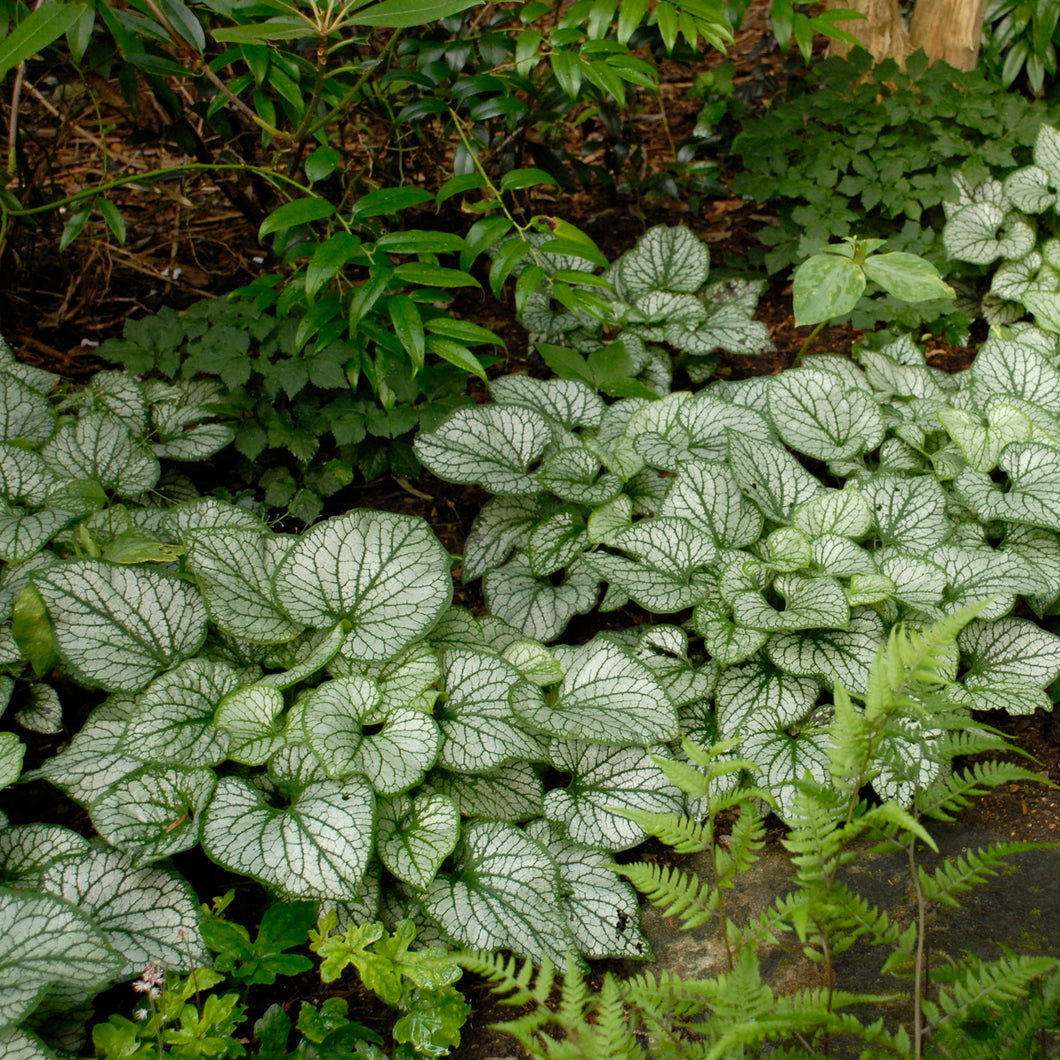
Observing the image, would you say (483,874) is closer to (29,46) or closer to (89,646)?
(89,646)

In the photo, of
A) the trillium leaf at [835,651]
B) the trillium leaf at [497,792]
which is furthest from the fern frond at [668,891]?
the trillium leaf at [835,651]

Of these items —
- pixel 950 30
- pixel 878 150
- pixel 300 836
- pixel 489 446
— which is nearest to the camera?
pixel 300 836

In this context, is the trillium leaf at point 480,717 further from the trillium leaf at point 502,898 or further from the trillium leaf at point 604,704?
the trillium leaf at point 502,898

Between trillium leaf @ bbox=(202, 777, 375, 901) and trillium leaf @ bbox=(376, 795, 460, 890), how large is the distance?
11 centimetres

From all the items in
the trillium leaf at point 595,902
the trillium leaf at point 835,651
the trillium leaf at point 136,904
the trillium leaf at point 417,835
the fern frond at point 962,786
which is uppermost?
the fern frond at point 962,786

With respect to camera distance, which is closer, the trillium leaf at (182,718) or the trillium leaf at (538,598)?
the trillium leaf at (182,718)

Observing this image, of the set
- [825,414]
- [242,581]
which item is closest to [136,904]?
[242,581]

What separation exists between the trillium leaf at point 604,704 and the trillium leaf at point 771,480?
59 centimetres

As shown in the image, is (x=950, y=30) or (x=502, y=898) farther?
(x=950, y=30)

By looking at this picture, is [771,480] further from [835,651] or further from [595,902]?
[595,902]

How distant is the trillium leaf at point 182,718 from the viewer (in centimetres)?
191

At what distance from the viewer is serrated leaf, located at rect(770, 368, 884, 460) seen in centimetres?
255

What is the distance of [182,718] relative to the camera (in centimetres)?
197

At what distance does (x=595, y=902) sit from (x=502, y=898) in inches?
8.0
